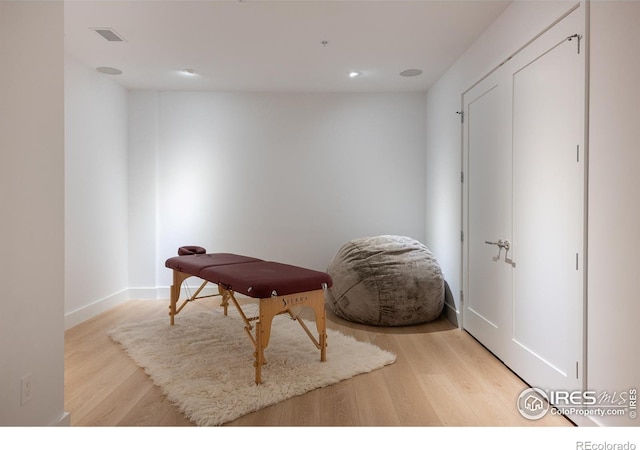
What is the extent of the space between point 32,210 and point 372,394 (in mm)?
1871

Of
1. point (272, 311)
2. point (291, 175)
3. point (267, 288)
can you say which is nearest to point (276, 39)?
point (291, 175)

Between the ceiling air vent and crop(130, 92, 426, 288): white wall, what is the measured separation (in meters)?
1.52

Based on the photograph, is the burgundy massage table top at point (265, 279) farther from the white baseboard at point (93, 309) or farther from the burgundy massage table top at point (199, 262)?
the white baseboard at point (93, 309)

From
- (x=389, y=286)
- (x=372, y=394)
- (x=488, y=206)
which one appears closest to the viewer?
(x=372, y=394)

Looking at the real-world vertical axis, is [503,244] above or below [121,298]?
above

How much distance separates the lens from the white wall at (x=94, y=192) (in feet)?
11.7

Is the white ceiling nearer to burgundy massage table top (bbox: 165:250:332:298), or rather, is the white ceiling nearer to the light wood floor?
burgundy massage table top (bbox: 165:250:332:298)

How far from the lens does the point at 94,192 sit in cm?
392

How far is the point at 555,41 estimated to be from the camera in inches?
82.2

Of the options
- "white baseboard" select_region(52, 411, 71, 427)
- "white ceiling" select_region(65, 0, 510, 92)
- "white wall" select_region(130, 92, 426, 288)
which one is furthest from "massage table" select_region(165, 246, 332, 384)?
"white ceiling" select_region(65, 0, 510, 92)

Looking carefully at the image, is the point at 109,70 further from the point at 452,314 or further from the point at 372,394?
the point at 452,314

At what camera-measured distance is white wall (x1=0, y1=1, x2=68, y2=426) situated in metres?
1.44

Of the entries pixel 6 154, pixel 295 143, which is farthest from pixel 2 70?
pixel 295 143

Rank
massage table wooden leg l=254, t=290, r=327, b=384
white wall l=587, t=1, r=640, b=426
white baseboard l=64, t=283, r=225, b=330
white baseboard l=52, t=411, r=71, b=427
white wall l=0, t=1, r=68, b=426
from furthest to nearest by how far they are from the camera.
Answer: white baseboard l=64, t=283, r=225, b=330
massage table wooden leg l=254, t=290, r=327, b=384
white baseboard l=52, t=411, r=71, b=427
white wall l=587, t=1, r=640, b=426
white wall l=0, t=1, r=68, b=426
